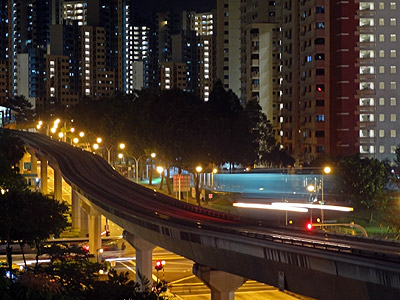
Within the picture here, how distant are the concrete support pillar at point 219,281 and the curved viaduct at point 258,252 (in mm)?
52

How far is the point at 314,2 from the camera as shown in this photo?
141750 millimetres

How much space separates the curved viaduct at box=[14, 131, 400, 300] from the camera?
33.9 meters

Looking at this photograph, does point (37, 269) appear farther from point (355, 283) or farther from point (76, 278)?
point (355, 283)

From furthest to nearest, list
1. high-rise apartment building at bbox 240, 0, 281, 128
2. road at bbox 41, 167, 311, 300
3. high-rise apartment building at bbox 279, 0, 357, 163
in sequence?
high-rise apartment building at bbox 240, 0, 281, 128, high-rise apartment building at bbox 279, 0, 357, 163, road at bbox 41, 167, 311, 300

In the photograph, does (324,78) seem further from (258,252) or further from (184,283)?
(258,252)

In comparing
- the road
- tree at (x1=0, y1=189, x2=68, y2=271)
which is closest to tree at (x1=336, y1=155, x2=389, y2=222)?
the road

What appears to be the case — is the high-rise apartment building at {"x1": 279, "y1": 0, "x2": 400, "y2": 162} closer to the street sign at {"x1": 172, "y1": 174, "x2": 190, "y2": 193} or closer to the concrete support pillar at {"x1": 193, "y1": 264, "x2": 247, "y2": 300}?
the street sign at {"x1": 172, "y1": 174, "x2": 190, "y2": 193}

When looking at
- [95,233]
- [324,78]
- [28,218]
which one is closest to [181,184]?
[95,233]

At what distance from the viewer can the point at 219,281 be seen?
153ft

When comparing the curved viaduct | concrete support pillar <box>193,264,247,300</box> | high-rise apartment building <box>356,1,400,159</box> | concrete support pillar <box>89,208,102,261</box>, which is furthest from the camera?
high-rise apartment building <box>356,1,400,159</box>

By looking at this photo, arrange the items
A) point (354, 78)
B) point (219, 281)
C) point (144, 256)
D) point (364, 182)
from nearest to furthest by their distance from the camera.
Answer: point (219, 281), point (144, 256), point (364, 182), point (354, 78)

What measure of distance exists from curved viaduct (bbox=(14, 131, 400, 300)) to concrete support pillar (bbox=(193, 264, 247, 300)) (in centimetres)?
5

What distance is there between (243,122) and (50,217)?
284 ft

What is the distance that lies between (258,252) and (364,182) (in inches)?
2548
